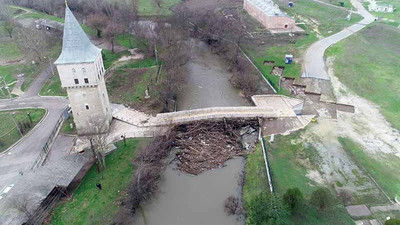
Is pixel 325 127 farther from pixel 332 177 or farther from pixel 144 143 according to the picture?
pixel 144 143

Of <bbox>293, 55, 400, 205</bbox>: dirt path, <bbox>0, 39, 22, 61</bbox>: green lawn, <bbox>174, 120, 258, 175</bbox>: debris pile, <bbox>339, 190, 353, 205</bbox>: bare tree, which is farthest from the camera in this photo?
<bbox>0, 39, 22, 61</bbox>: green lawn

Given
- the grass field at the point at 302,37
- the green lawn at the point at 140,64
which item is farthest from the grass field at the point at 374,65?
the green lawn at the point at 140,64

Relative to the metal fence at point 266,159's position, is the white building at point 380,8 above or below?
above

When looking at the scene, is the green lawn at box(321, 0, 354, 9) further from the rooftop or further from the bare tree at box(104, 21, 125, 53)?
the bare tree at box(104, 21, 125, 53)

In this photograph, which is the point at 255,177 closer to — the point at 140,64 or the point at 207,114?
the point at 207,114

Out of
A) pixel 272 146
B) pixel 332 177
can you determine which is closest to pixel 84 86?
pixel 272 146

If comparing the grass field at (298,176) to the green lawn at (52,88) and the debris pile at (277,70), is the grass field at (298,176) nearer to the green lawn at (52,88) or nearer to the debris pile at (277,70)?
the debris pile at (277,70)

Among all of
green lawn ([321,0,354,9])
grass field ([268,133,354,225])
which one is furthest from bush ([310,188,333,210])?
green lawn ([321,0,354,9])
